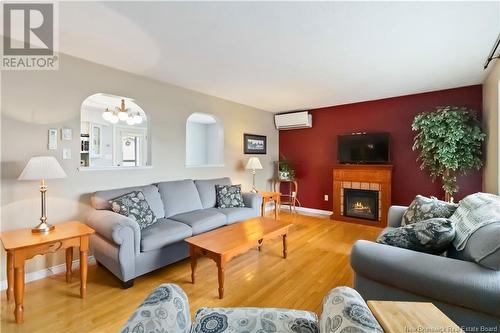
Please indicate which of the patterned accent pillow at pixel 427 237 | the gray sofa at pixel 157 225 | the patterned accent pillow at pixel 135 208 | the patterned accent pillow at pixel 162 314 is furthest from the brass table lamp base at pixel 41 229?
the patterned accent pillow at pixel 427 237

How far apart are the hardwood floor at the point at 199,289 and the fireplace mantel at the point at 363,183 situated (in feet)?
4.95

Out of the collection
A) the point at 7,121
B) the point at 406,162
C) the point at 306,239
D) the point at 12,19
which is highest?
the point at 12,19

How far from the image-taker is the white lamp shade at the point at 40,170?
200cm

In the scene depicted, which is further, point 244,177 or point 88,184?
point 244,177

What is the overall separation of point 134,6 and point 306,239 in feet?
11.2

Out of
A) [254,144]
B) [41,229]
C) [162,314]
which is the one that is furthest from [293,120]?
[162,314]

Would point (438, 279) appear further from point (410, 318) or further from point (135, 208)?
point (135, 208)

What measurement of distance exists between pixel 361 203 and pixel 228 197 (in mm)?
2638

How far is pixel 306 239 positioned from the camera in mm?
3584

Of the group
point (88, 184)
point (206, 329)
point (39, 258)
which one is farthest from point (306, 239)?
point (39, 258)

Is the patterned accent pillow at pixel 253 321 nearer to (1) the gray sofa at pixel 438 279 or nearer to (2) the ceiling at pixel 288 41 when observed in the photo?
(1) the gray sofa at pixel 438 279

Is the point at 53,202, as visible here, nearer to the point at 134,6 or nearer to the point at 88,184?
the point at 88,184

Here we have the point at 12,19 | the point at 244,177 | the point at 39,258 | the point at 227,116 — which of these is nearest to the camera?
the point at 12,19

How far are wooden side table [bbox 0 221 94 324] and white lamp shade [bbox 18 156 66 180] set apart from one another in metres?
0.50
